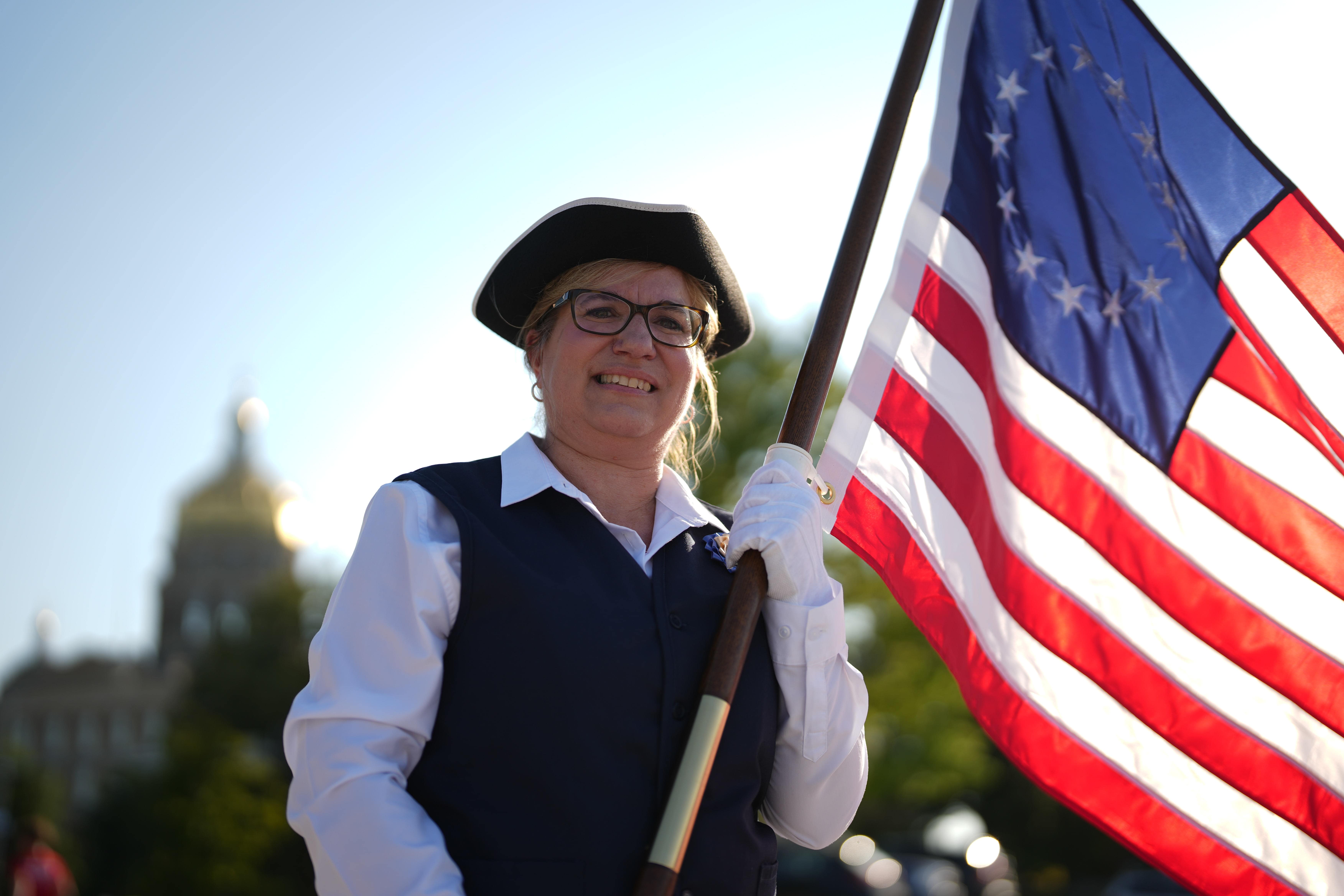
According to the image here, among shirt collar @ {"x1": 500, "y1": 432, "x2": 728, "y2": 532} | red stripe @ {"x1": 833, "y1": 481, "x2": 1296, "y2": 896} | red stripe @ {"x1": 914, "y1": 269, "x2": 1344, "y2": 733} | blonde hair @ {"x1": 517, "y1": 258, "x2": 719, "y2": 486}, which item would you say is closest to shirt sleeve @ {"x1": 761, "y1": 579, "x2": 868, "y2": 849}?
shirt collar @ {"x1": 500, "y1": 432, "x2": 728, "y2": 532}

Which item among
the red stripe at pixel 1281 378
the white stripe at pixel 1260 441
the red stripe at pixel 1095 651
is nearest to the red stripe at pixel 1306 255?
the red stripe at pixel 1281 378

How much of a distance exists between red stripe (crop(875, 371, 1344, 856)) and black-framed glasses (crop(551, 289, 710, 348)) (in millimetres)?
648

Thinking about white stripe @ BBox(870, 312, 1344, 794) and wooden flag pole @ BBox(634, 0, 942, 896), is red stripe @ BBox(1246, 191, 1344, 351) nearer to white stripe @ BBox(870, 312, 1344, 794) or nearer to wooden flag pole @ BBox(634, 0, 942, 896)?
white stripe @ BBox(870, 312, 1344, 794)

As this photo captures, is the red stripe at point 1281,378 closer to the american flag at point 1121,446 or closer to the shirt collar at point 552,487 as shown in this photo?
the american flag at point 1121,446

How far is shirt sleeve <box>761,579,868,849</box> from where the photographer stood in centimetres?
230

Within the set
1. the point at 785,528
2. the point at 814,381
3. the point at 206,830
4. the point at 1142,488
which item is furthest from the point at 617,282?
the point at 206,830

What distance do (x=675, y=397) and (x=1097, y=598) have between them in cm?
115

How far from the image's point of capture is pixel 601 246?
245 centimetres

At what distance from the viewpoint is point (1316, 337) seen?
264 cm

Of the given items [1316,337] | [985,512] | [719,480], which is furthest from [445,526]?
[719,480]

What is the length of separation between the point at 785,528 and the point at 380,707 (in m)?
0.84

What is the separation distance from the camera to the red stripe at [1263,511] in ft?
8.64

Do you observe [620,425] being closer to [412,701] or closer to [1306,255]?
[412,701]

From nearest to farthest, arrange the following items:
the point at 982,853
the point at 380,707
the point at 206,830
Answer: the point at 380,707 < the point at 206,830 < the point at 982,853
